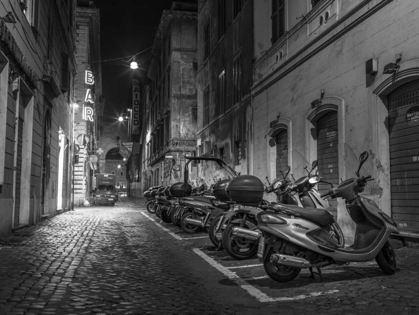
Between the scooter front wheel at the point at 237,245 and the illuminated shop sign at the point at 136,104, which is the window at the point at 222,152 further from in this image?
the illuminated shop sign at the point at 136,104

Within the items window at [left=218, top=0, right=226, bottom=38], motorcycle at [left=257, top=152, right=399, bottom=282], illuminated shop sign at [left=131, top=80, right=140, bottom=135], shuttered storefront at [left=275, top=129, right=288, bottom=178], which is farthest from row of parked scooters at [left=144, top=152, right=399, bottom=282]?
illuminated shop sign at [left=131, top=80, right=140, bottom=135]

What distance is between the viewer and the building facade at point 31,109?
33.7ft

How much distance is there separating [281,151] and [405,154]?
20.8ft

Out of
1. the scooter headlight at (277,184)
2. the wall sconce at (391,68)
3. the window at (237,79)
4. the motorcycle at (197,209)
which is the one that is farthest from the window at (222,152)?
the scooter headlight at (277,184)

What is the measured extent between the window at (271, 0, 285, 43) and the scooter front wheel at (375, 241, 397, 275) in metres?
9.48

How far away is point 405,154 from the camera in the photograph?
27.6ft

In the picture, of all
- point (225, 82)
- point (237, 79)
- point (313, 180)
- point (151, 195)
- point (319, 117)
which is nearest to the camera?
point (313, 180)

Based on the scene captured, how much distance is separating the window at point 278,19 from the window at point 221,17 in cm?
691

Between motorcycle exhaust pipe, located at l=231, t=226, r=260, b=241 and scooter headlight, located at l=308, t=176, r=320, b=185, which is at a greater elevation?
scooter headlight, located at l=308, t=176, r=320, b=185

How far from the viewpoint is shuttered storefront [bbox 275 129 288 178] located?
46.5ft

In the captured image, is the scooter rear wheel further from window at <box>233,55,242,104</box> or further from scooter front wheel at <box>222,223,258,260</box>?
scooter front wheel at <box>222,223,258,260</box>

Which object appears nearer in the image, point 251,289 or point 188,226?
point 251,289

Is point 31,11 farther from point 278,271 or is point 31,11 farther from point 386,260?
point 386,260

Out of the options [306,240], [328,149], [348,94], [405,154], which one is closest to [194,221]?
[328,149]
